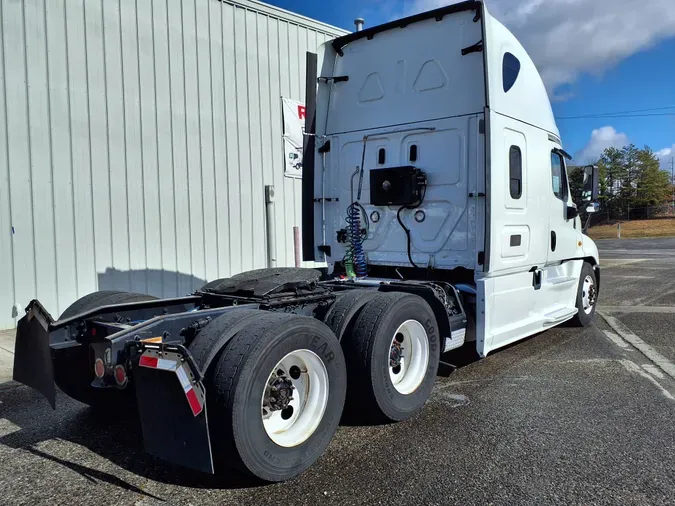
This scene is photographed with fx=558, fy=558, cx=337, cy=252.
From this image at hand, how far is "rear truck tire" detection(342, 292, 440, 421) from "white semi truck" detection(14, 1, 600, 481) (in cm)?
2

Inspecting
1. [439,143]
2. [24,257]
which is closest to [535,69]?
[439,143]

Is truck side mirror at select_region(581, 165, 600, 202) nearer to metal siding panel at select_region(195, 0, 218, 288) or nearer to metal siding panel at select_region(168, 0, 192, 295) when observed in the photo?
metal siding panel at select_region(195, 0, 218, 288)

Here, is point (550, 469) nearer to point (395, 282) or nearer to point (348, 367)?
point (348, 367)

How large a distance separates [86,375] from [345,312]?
6.68ft

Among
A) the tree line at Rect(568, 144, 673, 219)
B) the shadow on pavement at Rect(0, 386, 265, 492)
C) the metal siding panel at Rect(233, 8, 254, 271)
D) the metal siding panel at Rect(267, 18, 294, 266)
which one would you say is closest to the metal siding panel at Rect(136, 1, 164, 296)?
the metal siding panel at Rect(233, 8, 254, 271)

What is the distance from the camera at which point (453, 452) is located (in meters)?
3.73

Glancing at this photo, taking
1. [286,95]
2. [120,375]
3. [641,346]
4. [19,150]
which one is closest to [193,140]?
[286,95]

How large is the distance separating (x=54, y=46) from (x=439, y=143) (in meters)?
5.96

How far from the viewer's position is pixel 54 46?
8070 millimetres

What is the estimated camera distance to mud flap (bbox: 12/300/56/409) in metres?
3.72

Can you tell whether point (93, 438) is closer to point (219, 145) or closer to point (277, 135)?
point (219, 145)

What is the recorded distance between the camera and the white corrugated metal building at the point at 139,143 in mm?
7840

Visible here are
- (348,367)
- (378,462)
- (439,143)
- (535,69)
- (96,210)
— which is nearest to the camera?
(378,462)

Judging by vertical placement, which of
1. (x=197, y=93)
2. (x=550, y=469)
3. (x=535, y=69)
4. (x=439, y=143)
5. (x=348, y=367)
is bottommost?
(x=550, y=469)
